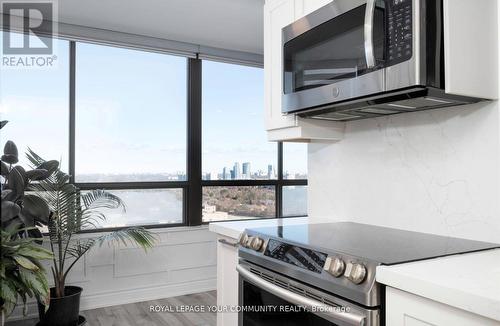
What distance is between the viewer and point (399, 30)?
130 cm

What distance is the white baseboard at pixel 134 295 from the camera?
293 centimetres

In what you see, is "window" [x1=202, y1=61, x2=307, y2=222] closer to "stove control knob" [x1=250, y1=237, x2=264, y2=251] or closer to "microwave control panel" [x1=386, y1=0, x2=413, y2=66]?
"stove control knob" [x1=250, y1=237, x2=264, y2=251]

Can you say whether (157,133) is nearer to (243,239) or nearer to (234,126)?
(234,126)

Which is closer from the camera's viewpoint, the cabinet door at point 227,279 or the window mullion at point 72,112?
the cabinet door at point 227,279

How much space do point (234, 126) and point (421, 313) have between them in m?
3.16

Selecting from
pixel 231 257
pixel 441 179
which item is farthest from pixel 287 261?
pixel 441 179

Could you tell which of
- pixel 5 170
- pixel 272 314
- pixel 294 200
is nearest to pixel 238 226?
pixel 272 314

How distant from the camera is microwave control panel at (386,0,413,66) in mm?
1272

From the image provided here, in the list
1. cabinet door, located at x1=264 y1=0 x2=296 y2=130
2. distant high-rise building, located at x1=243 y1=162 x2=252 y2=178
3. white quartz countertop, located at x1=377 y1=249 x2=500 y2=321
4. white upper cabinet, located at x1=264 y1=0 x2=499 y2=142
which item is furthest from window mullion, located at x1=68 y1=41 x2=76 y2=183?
white quartz countertop, located at x1=377 y1=249 x2=500 y2=321

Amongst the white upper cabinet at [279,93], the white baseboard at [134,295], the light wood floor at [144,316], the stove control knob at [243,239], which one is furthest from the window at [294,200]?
the stove control knob at [243,239]

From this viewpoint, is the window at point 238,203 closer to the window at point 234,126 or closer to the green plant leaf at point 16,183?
the window at point 234,126

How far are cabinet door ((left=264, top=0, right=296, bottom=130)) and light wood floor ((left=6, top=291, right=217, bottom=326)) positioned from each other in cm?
166

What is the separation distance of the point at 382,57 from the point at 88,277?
114 inches

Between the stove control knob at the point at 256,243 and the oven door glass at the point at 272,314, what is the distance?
6.6 inches
